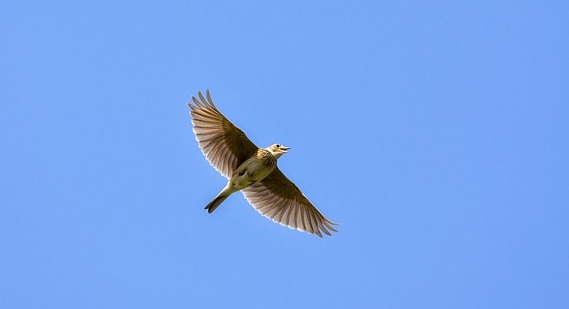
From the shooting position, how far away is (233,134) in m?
21.6

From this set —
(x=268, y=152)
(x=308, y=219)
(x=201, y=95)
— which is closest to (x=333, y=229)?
(x=308, y=219)

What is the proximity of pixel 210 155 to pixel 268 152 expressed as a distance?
1.29 m

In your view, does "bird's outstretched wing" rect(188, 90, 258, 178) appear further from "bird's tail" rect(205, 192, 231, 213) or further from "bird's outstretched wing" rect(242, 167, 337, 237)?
"bird's outstretched wing" rect(242, 167, 337, 237)

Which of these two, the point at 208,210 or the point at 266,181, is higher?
the point at 266,181

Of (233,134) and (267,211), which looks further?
(267,211)

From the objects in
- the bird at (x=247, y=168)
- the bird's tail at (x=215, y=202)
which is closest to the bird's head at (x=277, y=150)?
the bird at (x=247, y=168)

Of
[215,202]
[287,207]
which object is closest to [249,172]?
[215,202]

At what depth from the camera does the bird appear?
21.5 m

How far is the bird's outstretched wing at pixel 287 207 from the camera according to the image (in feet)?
75.3

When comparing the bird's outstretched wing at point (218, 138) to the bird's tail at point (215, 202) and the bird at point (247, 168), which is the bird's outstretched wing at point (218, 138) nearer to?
the bird at point (247, 168)

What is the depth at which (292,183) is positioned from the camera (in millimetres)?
22734

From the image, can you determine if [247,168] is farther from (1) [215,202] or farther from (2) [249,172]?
(1) [215,202]

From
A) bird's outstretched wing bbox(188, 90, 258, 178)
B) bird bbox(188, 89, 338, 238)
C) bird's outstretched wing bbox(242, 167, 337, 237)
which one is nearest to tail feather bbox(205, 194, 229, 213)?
bird bbox(188, 89, 338, 238)

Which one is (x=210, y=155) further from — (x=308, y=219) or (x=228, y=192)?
(x=308, y=219)
